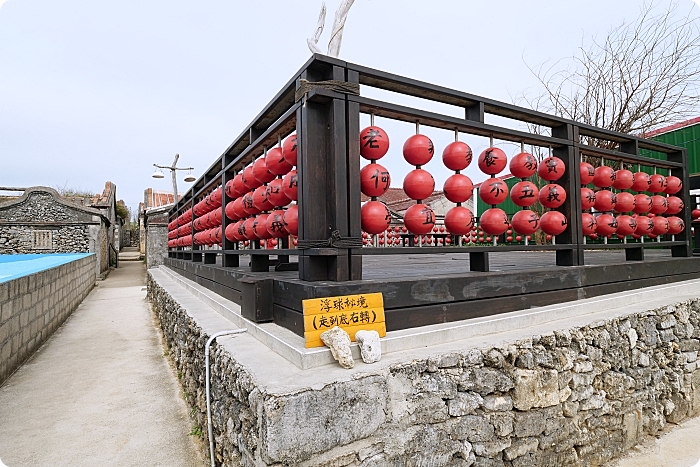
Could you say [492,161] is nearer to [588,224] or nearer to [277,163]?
[588,224]

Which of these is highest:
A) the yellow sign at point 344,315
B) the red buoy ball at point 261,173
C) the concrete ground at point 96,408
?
the red buoy ball at point 261,173

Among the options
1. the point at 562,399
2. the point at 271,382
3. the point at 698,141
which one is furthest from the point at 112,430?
the point at 698,141

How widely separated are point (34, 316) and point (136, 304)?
4.45 metres

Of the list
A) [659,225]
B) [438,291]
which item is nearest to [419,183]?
[438,291]

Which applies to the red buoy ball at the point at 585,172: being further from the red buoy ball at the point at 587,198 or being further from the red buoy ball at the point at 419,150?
the red buoy ball at the point at 419,150

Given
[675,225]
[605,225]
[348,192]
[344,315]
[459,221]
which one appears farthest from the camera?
[675,225]

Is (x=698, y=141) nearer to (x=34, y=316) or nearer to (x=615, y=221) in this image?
(x=615, y=221)

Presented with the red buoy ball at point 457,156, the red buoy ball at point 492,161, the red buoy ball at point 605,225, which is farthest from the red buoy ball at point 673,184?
the red buoy ball at point 457,156

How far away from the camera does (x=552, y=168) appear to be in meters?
3.43

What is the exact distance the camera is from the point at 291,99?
9.59ft

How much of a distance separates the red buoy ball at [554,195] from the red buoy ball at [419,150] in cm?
139

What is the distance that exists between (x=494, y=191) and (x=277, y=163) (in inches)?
65.0

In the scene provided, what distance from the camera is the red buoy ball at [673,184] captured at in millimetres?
4680

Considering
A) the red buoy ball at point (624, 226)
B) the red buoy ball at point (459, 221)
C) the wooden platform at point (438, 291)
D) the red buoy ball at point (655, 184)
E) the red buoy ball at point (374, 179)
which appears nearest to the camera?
the wooden platform at point (438, 291)
